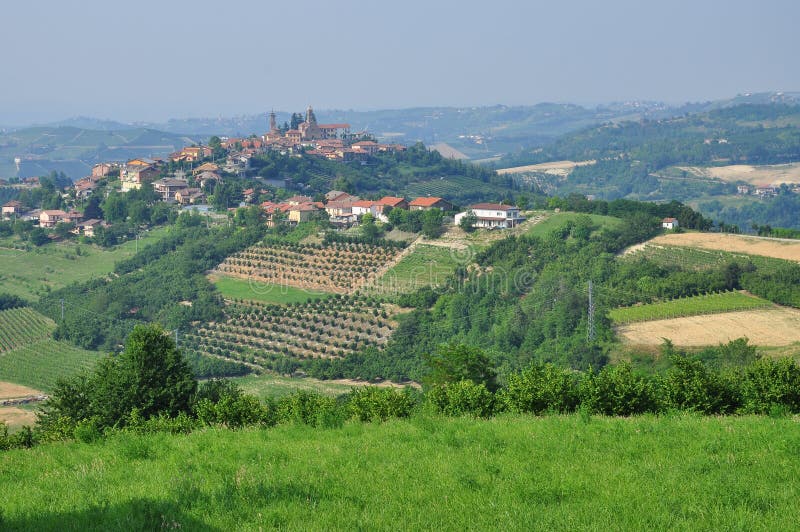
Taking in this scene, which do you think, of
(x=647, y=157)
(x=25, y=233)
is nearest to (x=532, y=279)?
(x=25, y=233)

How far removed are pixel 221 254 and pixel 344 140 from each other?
52.6 metres

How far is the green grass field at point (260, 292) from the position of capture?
139 feet

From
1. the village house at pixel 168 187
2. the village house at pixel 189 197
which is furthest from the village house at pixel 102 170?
the village house at pixel 189 197

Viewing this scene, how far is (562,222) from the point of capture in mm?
45750

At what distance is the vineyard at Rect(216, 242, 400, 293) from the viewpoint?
43.5 m

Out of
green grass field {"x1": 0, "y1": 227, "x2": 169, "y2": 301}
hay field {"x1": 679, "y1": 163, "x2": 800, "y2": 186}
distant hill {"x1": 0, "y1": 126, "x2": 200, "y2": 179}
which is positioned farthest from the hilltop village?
distant hill {"x1": 0, "y1": 126, "x2": 200, "y2": 179}

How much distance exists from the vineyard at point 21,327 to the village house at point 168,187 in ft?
75.6

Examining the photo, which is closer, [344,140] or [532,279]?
[532,279]

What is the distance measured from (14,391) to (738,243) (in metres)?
32.4

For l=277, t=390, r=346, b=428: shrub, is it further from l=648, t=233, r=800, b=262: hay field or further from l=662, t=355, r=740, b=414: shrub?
l=648, t=233, r=800, b=262: hay field

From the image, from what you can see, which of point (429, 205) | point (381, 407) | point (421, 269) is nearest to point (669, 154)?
point (429, 205)

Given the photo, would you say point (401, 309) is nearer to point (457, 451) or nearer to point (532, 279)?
point (532, 279)

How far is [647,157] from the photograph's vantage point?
138 metres

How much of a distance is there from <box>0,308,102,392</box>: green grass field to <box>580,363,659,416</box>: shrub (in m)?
25.9
